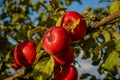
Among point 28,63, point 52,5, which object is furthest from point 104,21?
point 52,5

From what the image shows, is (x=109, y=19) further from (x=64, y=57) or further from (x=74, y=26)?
(x=64, y=57)

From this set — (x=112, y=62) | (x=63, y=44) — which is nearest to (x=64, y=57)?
(x=63, y=44)

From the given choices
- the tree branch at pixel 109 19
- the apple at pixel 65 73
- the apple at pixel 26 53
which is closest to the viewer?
the tree branch at pixel 109 19

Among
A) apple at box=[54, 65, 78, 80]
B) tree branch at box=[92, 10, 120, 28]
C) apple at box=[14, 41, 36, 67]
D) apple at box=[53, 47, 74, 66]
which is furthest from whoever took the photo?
apple at box=[14, 41, 36, 67]

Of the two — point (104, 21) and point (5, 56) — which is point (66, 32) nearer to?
point (104, 21)

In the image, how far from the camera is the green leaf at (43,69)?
184cm

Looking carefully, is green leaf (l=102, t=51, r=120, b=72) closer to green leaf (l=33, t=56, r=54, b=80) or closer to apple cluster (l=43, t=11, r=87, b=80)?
apple cluster (l=43, t=11, r=87, b=80)

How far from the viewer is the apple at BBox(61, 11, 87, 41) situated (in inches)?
75.6

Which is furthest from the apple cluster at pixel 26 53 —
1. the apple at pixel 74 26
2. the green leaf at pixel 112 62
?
the green leaf at pixel 112 62

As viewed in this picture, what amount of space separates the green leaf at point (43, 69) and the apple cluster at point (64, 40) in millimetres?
57

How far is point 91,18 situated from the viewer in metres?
2.05

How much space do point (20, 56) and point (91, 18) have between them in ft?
2.16

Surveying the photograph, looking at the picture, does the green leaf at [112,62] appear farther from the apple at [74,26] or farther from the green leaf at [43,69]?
the green leaf at [43,69]

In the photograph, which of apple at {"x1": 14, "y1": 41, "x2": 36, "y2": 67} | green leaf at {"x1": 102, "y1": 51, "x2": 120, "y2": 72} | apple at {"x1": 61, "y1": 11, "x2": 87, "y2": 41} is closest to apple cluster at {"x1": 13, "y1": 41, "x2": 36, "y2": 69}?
apple at {"x1": 14, "y1": 41, "x2": 36, "y2": 67}
